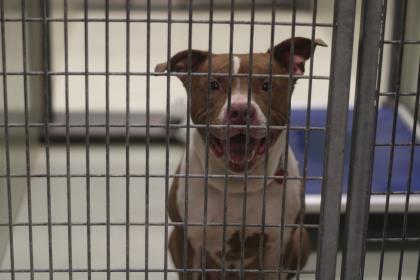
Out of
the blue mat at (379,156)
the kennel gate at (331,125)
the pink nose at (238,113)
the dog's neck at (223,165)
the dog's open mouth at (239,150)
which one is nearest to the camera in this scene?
the kennel gate at (331,125)

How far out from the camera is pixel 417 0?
3986 mm

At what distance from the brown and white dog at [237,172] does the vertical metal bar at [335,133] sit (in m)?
0.17

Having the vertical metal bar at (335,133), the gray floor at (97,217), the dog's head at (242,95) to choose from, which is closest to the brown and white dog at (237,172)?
the dog's head at (242,95)

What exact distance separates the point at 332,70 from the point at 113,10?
5780 millimetres

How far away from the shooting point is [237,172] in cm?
201

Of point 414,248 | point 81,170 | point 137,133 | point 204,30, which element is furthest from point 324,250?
point 204,30

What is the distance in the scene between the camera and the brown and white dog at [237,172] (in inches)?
77.8

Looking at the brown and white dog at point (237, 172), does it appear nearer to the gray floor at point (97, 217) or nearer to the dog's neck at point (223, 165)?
the dog's neck at point (223, 165)

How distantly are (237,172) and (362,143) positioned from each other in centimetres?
40

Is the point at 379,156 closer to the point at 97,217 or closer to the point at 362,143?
the point at 97,217

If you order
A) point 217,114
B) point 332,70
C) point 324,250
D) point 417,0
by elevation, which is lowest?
point 324,250

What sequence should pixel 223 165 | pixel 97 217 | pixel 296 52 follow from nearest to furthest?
1. pixel 296 52
2. pixel 223 165
3. pixel 97 217

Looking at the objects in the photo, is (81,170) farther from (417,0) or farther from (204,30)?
(204,30)

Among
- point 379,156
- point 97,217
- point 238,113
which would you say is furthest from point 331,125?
point 379,156
